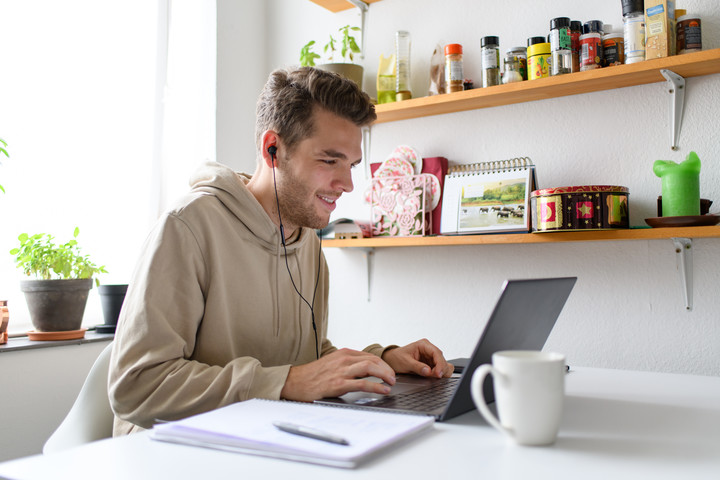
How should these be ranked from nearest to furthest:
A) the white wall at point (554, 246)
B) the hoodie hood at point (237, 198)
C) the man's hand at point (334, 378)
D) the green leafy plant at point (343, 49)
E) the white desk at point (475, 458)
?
the white desk at point (475, 458) → the man's hand at point (334, 378) → the hoodie hood at point (237, 198) → the white wall at point (554, 246) → the green leafy plant at point (343, 49)

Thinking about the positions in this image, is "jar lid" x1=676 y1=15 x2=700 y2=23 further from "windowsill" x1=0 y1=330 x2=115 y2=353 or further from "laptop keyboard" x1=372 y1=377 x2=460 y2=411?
"windowsill" x1=0 y1=330 x2=115 y2=353

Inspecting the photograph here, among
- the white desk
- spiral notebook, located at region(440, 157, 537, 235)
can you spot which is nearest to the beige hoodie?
the white desk

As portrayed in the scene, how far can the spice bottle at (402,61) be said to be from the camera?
2107 mm

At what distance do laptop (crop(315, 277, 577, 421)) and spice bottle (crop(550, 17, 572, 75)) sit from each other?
3.09ft

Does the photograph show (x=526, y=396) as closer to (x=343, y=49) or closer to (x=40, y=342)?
(x=40, y=342)

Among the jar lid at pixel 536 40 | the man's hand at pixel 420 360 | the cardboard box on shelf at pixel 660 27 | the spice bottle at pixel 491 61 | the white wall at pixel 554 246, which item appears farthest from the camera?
the spice bottle at pixel 491 61

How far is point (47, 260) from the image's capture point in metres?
1.86

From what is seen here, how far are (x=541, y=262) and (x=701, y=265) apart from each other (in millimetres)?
431

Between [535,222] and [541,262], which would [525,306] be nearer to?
[535,222]

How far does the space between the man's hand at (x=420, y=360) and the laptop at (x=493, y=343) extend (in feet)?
0.25

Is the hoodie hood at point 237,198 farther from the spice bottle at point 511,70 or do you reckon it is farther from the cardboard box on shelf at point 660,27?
the cardboard box on shelf at point 660,27

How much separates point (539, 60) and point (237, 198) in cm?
99

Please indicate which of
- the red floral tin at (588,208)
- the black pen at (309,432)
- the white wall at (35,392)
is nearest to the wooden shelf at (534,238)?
the red floral tin at (588,208)

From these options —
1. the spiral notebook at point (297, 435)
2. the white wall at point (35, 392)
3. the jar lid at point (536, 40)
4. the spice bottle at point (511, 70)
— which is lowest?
the white wall at point (35, 392)
